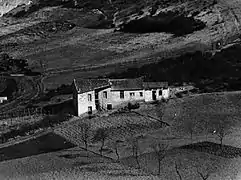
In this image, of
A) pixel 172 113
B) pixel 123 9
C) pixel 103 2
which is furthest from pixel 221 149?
pixel 103 2

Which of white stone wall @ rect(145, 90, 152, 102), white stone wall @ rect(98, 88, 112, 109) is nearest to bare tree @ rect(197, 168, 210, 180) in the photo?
white stone wall @ rect(98, 88, 112, 109)

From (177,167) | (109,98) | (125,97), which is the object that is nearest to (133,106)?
(125,97)

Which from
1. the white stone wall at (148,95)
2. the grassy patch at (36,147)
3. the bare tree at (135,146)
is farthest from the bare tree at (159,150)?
the white stone wall at (148,95)

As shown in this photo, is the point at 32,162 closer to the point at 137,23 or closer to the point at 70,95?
the point at 70,95

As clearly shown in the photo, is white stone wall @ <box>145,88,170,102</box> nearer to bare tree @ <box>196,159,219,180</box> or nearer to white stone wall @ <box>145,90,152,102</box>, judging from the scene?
white stone wall @ <box>145,90,152,102</box>

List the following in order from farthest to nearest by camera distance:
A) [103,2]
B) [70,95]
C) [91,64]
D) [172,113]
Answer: [103,2]
[91,64]
[70,95]
[172,113]

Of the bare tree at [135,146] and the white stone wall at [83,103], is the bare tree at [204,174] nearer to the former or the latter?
the bare tree at [135,146]
